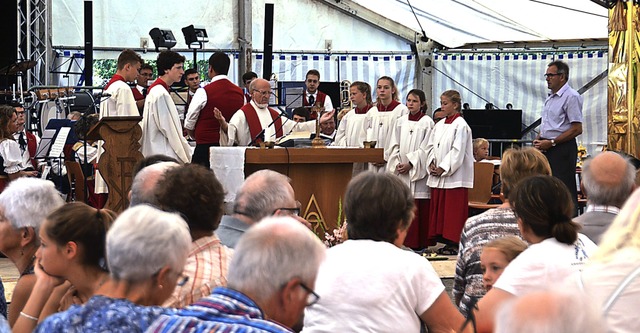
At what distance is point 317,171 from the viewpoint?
31.3ft

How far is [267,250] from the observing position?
278cm

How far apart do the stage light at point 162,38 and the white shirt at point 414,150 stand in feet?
22.7

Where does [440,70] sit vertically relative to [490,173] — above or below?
above

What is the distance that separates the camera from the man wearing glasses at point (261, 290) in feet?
8.91

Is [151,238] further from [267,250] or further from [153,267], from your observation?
[267,250]

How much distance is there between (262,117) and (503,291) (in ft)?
23.5

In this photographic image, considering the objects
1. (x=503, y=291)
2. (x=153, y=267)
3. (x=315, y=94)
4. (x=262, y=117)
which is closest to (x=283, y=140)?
(x=262, y=117)

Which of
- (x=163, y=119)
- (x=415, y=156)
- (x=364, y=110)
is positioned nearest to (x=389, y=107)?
(x=364, y=110)

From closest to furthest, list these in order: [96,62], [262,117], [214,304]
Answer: [214,304] < [262,117] < [96,62]

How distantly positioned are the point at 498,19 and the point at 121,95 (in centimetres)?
854

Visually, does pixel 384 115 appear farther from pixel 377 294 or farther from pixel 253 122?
pixel 377 294

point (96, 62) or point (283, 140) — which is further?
point (96, 62)

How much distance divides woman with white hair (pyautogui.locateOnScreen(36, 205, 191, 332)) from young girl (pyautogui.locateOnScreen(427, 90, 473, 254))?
7.92 meters

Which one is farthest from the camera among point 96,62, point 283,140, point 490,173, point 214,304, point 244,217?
point 96,62
